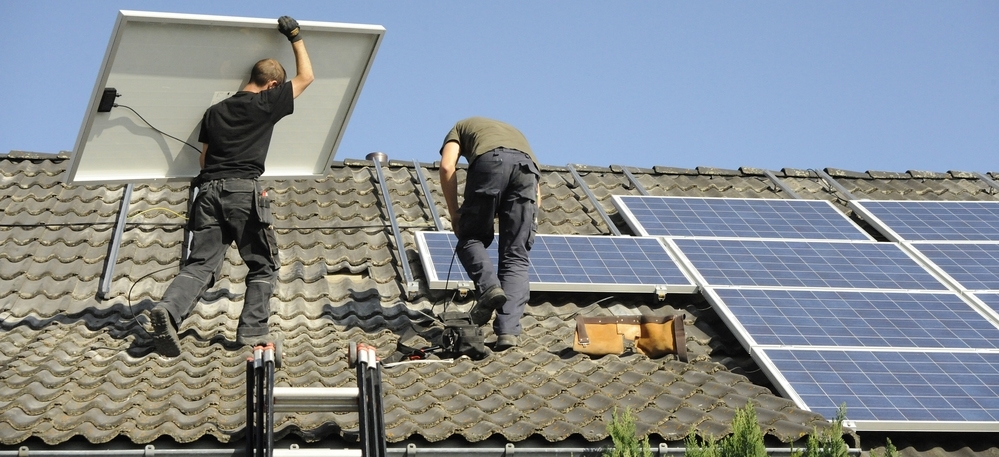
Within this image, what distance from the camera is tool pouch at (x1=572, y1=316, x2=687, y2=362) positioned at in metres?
8.28

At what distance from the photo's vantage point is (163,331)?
7.55 m

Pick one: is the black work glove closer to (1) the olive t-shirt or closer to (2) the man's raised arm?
(2) the man's raised arm

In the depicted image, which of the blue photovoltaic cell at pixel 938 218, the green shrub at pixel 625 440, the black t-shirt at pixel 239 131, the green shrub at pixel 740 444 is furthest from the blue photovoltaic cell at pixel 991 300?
the black t-shirt at pixel 239 131

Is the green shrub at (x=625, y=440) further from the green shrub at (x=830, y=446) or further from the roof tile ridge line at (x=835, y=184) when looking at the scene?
the roof tile ridge line at (x=835, y=184)

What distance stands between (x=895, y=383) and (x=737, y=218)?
3413 millimetres

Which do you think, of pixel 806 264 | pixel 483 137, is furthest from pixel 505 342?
pixel 806 264

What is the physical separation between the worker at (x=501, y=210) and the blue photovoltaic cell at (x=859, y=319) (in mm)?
1650

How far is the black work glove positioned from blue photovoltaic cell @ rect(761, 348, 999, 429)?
12.7ft

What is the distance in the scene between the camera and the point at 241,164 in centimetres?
834

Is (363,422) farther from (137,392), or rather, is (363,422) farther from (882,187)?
(882,187)

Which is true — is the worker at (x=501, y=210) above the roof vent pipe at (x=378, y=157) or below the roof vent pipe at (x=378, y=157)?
below

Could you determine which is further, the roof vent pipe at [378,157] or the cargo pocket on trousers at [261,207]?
the roof vent pipe at [378,157]

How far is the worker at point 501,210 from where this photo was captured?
8.36m

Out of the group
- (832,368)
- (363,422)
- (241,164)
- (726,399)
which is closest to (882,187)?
(832,368)
